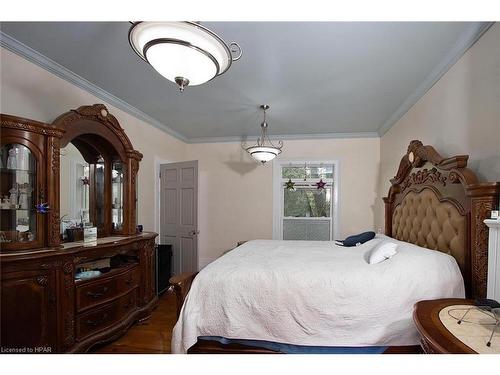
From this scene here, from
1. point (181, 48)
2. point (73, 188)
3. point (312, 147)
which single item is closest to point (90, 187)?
point (73, 188)

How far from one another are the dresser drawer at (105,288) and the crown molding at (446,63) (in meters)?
3.48

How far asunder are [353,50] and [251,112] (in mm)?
1586

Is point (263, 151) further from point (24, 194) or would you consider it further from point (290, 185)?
point (24, 194)

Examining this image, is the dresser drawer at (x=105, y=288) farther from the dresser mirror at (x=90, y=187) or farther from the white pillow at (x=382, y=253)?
the white pillow at (x=382, y=253)

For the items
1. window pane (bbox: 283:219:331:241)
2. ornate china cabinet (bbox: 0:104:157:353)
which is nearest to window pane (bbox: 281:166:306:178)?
window pane (bbox: 283:219:331:241)

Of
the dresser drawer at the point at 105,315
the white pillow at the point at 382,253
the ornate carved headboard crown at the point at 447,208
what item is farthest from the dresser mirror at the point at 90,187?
the ornate carved headboard crown at the point at 447,208

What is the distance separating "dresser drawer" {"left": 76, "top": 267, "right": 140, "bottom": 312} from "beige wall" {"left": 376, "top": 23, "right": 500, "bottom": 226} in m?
3.11

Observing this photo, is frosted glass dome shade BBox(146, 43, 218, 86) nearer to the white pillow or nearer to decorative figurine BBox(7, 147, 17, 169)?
decorative figurine BBox(7, 147, 17, 169)

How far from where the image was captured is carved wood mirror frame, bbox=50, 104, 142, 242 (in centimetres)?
203

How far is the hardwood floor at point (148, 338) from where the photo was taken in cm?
214

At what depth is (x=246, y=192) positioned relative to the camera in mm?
4598

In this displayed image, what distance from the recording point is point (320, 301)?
171cm

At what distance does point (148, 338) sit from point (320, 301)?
1.75 m
